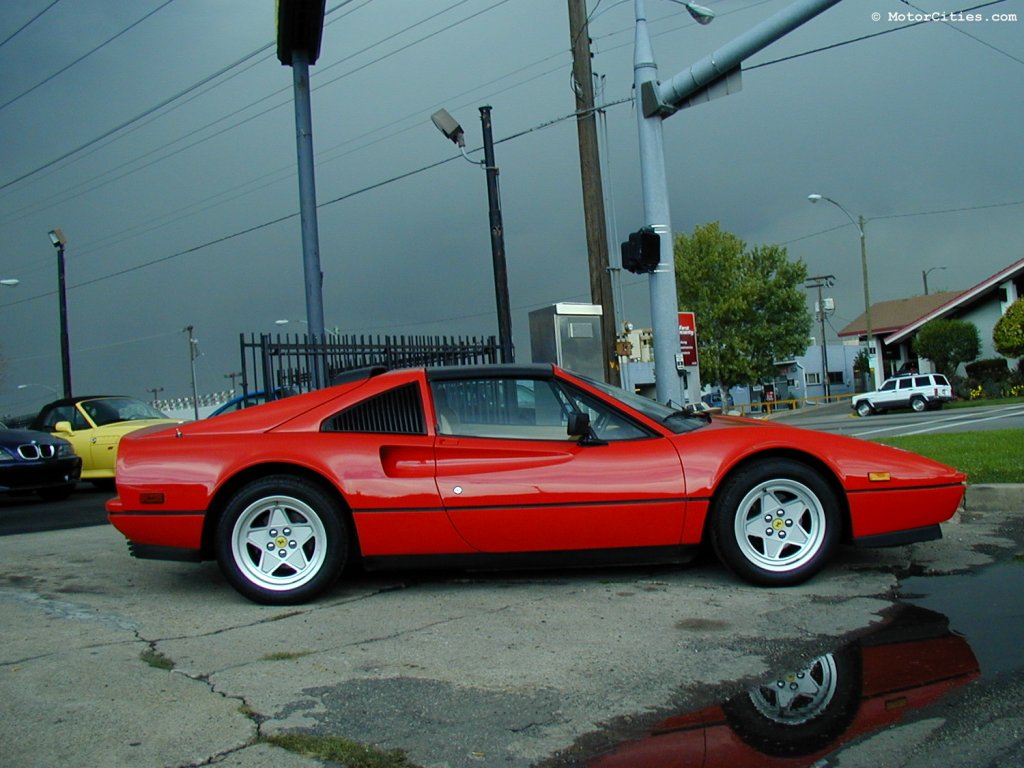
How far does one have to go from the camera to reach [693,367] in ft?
34.2

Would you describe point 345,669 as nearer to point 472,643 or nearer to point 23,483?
point 472,643

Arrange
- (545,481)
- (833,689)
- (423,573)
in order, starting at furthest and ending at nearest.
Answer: (423,573), (545,481), (833,689)

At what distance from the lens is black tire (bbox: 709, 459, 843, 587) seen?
4938 millimetres

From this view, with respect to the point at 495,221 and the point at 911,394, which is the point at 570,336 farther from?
the point at 911,394

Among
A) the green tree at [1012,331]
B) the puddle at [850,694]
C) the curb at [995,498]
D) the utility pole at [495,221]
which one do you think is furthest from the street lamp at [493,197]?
the green tree at [1012,331]

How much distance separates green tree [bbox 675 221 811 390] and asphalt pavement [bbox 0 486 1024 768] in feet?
158

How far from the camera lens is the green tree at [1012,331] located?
3322cm

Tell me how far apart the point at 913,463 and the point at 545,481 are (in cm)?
200

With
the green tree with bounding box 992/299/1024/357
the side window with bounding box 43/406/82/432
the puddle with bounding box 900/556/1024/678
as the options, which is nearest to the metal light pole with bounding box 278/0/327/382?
the side window with bounding box 43/406/82/432

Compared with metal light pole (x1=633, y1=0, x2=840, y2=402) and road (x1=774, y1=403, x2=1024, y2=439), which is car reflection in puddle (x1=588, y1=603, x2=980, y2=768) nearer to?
metal light pole (x1=633, y1=0, x2=840, y2=402)

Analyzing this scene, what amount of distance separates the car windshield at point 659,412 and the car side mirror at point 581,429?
32 centimetres

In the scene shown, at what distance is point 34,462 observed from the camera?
41.8ft

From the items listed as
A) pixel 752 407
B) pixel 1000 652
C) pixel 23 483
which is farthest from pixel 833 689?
pixel 752 407

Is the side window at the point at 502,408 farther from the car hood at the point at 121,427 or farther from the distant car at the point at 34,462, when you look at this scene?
the car hood at the point at 121,427
